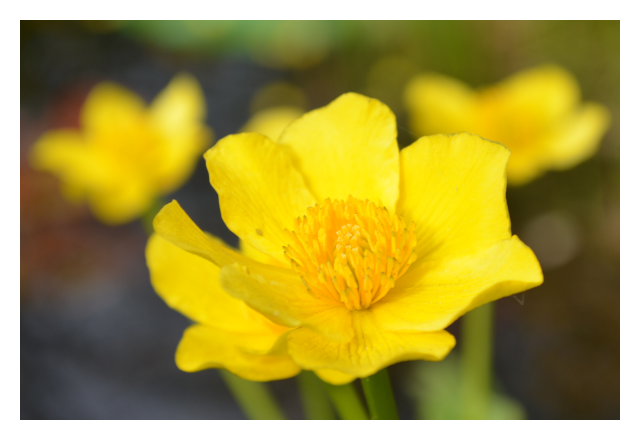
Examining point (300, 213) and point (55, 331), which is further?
point (55, 331)

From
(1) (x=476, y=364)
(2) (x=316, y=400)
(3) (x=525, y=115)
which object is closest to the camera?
(2) (x=316, y=400)

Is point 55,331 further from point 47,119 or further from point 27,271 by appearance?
point 47,119

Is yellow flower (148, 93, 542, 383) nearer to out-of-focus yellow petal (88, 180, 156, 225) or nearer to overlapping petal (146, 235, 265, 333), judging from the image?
overlapping petal (146, 235, 265, 333)

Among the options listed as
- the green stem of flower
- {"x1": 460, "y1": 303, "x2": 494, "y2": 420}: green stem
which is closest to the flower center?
the green stem of flower

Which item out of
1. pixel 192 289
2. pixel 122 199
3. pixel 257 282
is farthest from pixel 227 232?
pixel 257 282

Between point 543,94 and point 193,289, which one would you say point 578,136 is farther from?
point 193,289
